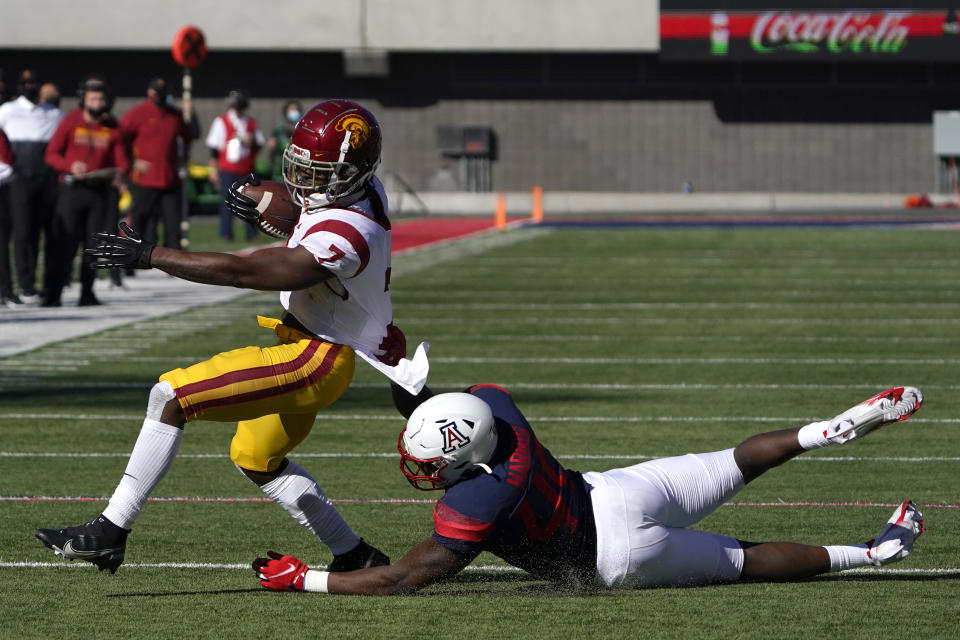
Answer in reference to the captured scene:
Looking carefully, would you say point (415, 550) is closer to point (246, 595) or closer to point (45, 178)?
point (246, 595)

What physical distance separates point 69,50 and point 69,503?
3477 cm

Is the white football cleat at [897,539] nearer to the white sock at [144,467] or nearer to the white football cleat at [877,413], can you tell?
the white football cleat at [877,413]

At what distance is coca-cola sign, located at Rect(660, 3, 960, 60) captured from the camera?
38.2 meters

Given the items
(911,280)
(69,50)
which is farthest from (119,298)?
(69,50)

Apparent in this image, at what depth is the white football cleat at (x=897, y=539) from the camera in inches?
217

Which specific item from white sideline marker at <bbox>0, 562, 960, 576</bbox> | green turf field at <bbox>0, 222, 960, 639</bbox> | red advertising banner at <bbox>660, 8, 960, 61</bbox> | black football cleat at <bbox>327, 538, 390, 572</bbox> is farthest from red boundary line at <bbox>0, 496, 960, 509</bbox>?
red advertising banner at <bbox>660, 8, 960, 61</bbox>

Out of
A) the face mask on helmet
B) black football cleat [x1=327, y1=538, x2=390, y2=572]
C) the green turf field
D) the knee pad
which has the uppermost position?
the face mask on helmet

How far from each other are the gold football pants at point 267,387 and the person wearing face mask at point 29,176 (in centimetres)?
956

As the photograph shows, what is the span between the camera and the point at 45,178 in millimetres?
14945

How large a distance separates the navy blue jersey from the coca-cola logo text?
34.3 m

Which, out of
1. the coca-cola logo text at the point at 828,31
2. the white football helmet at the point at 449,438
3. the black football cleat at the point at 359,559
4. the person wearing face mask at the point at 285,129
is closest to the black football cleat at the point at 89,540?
the black football cleat at the point at 359,559

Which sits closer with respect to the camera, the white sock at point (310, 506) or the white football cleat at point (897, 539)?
the white football cleat at point (897, 539)

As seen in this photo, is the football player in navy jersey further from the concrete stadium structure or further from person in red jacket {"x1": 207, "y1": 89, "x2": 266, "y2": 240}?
the concrete stadium structure

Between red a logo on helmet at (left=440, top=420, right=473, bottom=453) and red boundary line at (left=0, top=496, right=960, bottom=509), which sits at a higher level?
red a logo on helmet at (left=440, top=420, right=473, bottom=453)
